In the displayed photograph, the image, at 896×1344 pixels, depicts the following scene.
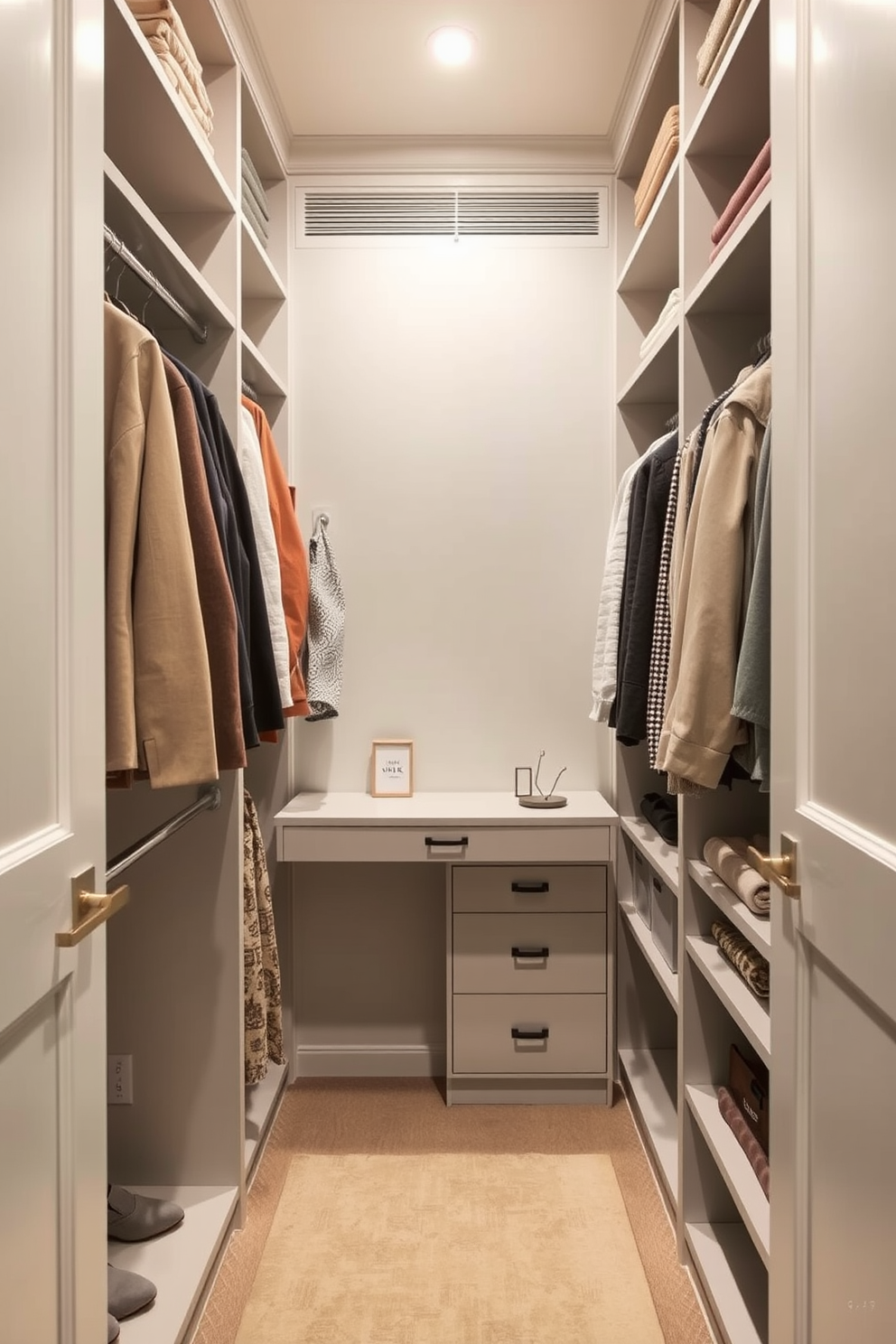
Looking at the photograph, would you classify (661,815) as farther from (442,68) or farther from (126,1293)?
(442,68)

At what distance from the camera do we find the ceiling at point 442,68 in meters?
2.13

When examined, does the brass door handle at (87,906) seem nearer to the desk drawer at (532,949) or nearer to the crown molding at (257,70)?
the desk drawer at (532,949)

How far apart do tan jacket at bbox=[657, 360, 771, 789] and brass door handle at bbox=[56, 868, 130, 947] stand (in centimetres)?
90

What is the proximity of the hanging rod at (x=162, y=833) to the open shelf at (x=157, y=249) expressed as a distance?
100 cm

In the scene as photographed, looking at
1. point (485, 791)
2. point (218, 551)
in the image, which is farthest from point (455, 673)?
point (218, 551)

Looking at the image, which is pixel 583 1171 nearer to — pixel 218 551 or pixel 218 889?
pixel 218 889

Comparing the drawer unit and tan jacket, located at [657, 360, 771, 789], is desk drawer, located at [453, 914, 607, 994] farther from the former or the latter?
tan jacket, located at [657, 360, 771, 789]

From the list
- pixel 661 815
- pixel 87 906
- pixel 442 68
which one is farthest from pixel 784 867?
pixel 442 68

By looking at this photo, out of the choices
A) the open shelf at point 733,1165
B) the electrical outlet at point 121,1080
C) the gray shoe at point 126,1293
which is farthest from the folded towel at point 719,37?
the gray shoe at point 126,1293

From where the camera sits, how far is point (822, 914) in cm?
102

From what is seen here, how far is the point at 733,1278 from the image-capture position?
1.65 metres

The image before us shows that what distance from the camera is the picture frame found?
2.73m

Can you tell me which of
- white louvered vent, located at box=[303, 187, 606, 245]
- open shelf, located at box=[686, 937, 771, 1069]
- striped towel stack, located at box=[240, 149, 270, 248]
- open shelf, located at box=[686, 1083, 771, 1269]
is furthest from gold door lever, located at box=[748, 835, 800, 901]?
white louvered vent, located at box=[303, 187, 606, 245]

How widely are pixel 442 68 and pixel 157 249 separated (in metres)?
1.22
